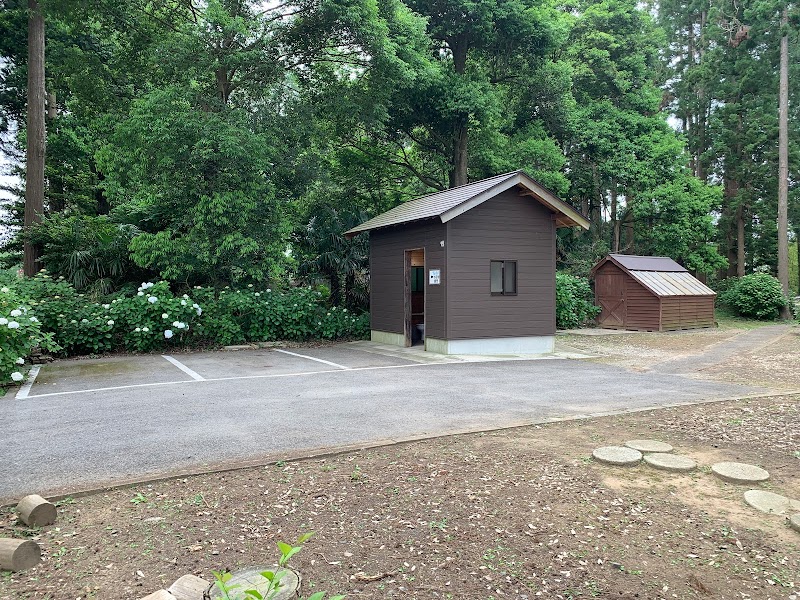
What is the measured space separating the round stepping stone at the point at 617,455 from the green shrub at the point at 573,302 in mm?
13937

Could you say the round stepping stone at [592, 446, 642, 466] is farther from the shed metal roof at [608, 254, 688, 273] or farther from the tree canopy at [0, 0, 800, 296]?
the shed metal roof at [608, 254, 688, 273]

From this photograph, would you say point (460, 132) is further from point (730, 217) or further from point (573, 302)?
point (730, 217)

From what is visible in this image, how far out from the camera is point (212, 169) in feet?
42.1

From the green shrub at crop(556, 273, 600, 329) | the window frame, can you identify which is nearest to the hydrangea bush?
the window frame

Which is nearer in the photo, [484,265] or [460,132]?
[484,265]

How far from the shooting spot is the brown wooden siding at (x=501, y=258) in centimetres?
1151

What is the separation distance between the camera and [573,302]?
1831 centimetres

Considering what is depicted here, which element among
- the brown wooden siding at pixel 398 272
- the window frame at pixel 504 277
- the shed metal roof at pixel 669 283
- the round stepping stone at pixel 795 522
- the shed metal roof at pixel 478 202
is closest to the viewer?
the round stepping stone at pixel 795 522

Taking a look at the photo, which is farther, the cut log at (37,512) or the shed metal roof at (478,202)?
the shed metal roof at (478,202)

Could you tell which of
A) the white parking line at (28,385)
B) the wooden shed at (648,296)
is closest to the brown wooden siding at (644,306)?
the wooden shed at (648,296)

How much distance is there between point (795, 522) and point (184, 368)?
8861 millimetres

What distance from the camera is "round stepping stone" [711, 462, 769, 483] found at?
143 inches

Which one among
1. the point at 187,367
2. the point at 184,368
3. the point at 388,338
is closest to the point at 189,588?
the point at 184,368

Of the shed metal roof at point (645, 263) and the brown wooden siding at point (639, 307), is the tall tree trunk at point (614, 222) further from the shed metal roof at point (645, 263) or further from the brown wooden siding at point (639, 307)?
the brown wooden siding at point (639, 307)
